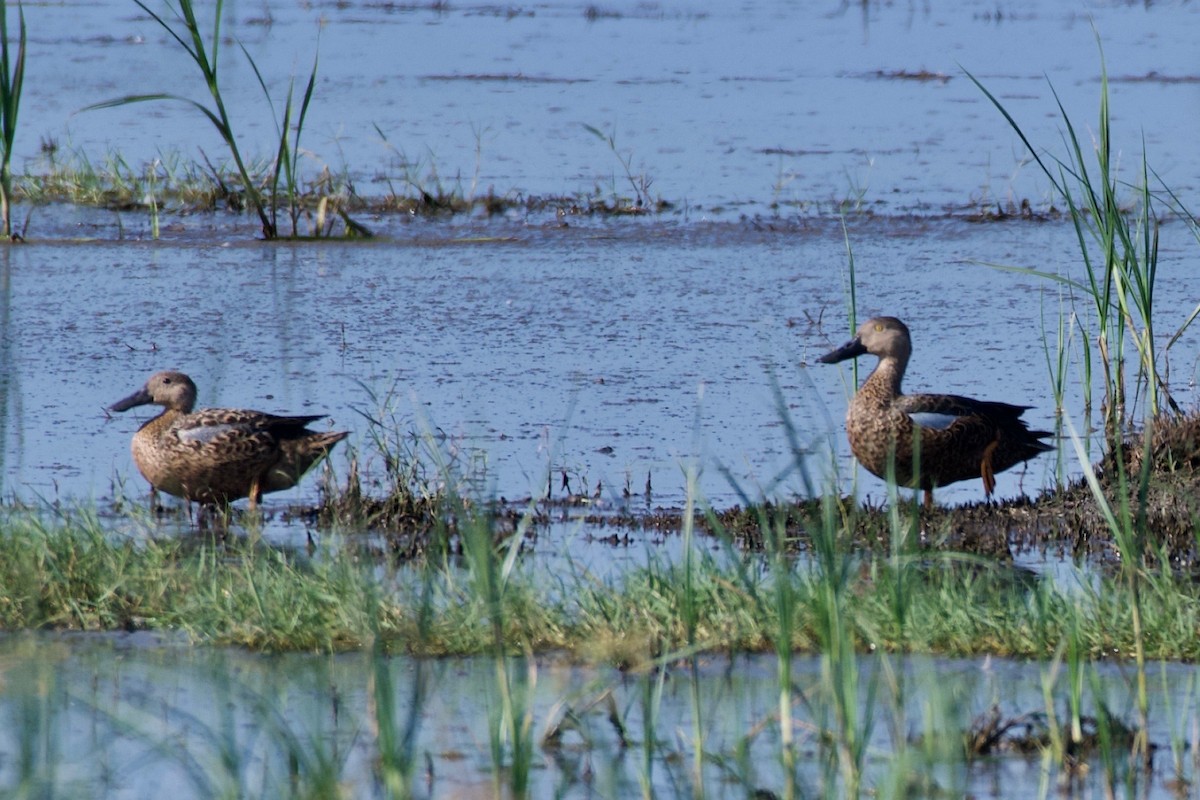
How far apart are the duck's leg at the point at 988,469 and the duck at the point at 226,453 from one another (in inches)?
83.0

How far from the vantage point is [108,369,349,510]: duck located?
Result: 6.18 meters

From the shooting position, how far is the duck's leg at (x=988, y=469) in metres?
6.52

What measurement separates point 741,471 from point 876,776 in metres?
2.77

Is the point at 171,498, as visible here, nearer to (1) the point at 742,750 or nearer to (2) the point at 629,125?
(1) the point at 742,750

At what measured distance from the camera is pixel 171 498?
21.7 ft

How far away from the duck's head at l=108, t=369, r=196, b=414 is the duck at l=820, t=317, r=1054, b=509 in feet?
7.36

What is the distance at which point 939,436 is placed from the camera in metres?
6.47

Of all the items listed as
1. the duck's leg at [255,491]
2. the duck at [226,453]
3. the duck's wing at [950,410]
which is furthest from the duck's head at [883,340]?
the duck's leg at [255,491]

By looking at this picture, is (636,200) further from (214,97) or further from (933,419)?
(933,419)

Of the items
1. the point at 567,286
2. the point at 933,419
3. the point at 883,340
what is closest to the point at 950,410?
the point at 933,419

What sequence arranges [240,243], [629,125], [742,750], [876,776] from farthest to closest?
1. [629,125]
2. [240,243]
3. [876,776]
4. [742,750]

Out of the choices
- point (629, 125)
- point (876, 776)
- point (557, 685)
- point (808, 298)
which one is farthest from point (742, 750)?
point (629, 125)

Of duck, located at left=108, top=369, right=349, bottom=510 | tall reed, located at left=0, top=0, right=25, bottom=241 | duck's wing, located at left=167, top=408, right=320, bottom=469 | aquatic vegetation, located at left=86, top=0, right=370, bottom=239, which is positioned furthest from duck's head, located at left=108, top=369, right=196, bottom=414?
aquatic vegetation, located at left=86, top=0, right=370, bottom=239

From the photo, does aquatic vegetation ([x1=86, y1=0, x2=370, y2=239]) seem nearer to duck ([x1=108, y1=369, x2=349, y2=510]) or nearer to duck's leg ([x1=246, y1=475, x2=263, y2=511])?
duck ([x1=108, y1=369, x2=349, y2=510])
